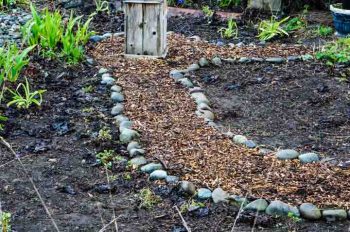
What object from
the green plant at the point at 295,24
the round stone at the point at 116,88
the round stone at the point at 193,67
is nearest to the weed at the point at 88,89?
the round stone at the point at 116,88

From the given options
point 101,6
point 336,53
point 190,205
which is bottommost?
point 190,205

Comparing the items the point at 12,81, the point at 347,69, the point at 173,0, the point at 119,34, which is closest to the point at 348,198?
the point at 347,69

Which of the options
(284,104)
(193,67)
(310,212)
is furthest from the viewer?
(193,67)

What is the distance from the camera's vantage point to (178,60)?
20.3 feet

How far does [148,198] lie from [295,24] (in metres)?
4.22

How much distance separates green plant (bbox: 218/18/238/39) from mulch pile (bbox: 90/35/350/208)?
1.12 meters

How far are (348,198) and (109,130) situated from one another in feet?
5.42

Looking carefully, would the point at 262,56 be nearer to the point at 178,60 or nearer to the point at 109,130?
the point at 178,60

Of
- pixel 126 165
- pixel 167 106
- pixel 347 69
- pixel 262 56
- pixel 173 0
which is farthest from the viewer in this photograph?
pixel 173 0

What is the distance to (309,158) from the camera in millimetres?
4301

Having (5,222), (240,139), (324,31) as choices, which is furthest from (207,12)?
(5,222)

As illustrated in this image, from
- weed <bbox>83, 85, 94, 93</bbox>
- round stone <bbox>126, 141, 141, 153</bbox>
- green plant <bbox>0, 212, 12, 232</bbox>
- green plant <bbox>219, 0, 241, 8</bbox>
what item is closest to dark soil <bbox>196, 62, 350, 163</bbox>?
round stone <bbox>126, 141, 141, 153</bbox>

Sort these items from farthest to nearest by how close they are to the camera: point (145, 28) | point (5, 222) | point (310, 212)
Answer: point (145, 28)
point (310, 212)
point (5, 222)

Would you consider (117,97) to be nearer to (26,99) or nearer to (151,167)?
(26,99)
